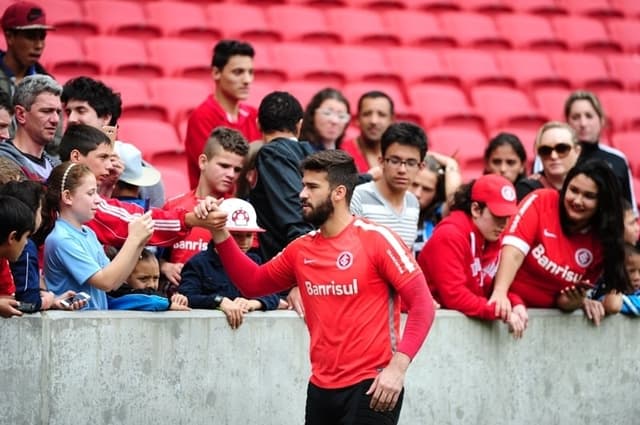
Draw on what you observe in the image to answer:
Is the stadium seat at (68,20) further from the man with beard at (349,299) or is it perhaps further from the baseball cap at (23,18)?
the man with beard at (349,299)

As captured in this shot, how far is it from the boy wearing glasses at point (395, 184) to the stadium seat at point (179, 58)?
3862 mm

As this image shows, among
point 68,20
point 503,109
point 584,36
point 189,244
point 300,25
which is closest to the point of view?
point 189,244

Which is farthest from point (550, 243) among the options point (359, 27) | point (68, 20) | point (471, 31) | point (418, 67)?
point (471, 31)

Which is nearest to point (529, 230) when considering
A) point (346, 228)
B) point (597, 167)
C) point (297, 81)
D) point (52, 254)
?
point (597, 167)

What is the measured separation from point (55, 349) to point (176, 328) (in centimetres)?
63

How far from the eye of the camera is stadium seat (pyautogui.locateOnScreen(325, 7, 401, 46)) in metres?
11.7

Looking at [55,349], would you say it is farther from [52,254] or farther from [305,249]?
[305,249]

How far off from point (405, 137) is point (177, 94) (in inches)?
140

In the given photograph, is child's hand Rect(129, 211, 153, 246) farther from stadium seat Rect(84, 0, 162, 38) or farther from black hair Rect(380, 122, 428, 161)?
stadium seat Rect(84, 0, 162, 38)

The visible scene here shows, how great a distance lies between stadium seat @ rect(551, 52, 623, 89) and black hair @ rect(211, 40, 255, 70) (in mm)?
5114

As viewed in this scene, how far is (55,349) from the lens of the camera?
545cm

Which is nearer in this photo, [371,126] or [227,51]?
[227,51]

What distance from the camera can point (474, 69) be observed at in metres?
11.8

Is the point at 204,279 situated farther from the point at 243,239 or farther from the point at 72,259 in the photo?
the point at 72,259
